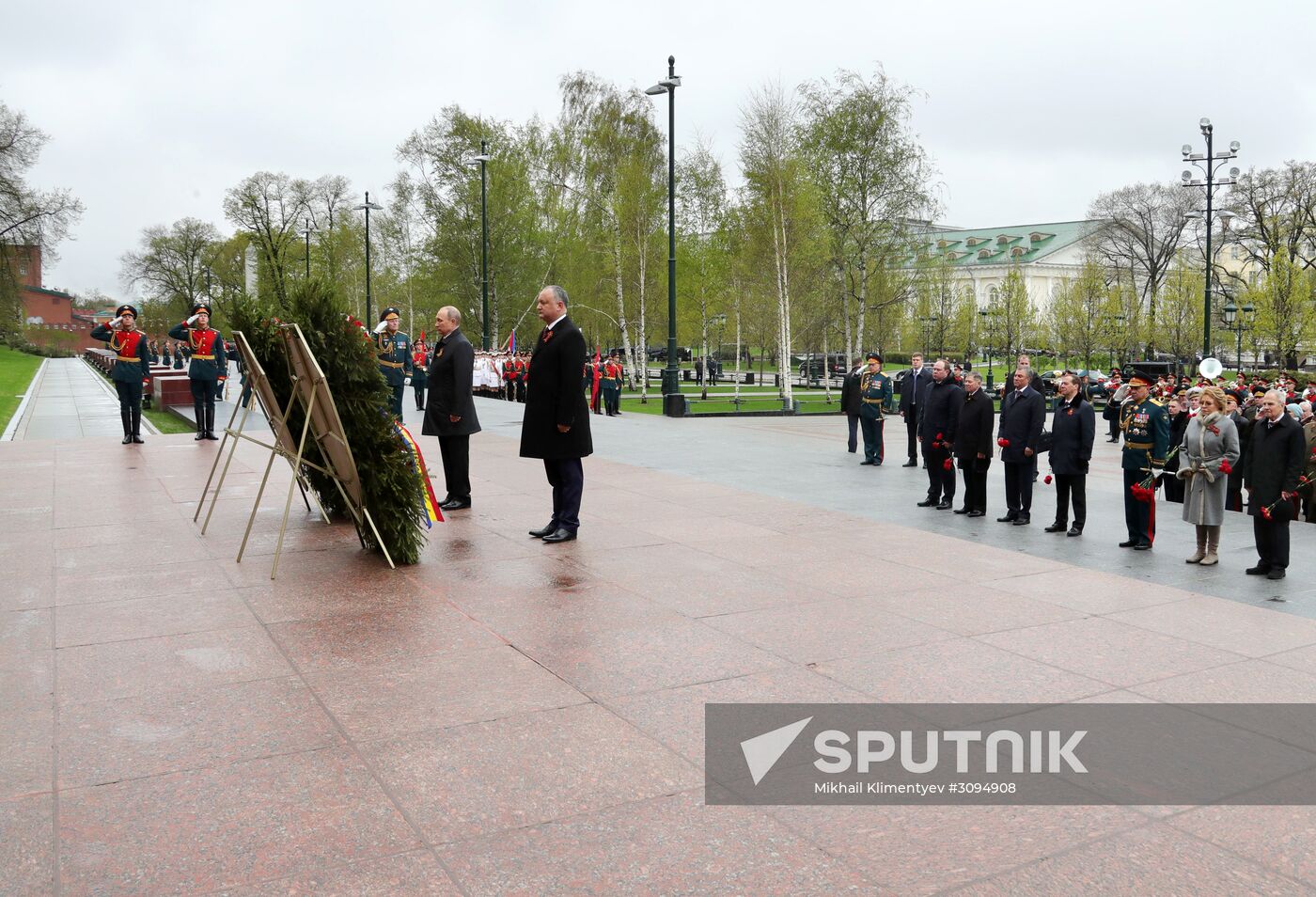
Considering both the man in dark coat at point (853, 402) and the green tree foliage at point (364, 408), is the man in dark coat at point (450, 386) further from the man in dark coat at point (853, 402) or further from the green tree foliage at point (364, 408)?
the man in dark coat at point (853, 402)

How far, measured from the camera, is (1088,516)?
1148cm

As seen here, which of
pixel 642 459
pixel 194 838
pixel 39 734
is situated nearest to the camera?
pixel 194 838

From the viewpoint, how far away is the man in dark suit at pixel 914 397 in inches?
633

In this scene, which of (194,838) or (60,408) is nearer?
(194,838)

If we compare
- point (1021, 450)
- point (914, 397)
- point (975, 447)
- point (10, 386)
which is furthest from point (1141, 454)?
point (10, 386)

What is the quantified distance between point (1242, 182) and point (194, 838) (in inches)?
2527

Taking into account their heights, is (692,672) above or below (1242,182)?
below

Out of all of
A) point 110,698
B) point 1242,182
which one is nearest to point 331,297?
point 110,698

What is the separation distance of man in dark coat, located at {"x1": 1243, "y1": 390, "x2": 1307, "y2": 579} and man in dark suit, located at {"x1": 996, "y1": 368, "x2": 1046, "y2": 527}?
240 centimetres

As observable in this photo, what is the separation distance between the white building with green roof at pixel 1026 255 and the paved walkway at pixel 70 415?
8306 centimetres

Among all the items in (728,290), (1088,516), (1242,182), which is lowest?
(1088,516)

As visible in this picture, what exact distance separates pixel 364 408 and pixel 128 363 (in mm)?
9554

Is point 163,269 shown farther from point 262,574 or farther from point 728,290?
point 262,574

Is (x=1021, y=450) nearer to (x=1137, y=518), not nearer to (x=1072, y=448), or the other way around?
(x=1072, y=448)
